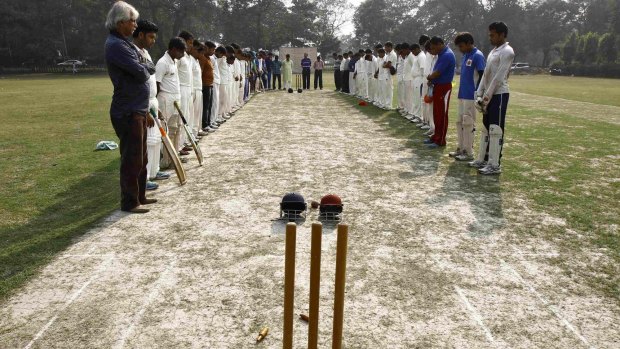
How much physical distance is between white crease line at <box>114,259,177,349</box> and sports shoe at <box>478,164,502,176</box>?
17.5 ft

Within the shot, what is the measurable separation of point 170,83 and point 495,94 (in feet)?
17.7

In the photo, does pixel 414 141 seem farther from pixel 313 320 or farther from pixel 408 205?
pixel 313 320

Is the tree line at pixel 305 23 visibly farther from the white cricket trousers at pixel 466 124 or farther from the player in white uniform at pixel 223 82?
the white cricket trousers at pixel 466 124

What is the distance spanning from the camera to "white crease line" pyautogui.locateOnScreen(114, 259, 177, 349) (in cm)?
318

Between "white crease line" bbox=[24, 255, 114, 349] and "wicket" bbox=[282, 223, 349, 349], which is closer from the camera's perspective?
"wicket" bbox=[282, 223, 349, 349]

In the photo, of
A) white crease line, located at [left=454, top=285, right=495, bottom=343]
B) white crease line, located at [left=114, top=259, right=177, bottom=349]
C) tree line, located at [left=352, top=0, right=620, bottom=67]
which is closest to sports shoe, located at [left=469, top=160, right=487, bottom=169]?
white crease line, located at [left=454, top=285, right=495, bottom=343]

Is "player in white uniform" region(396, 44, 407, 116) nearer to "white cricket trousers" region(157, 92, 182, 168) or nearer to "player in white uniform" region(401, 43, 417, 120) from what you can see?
"player in white uniform" region(401, 43, 417, 120)

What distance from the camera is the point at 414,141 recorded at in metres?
10.7

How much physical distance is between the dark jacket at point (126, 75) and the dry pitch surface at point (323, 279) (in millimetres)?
1328

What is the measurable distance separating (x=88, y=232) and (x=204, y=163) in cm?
351

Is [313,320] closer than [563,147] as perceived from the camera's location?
Yes

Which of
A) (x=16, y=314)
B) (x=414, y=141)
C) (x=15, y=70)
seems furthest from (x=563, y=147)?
(x=15, y=70)

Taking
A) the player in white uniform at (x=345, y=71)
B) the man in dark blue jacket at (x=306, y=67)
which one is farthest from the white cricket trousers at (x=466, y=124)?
the man in dark blue jacket at (x=306, y=67)

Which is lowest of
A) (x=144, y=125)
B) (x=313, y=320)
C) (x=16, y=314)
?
(x=16, y=314)
